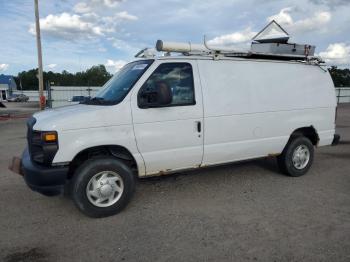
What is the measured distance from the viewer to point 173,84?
5.15m

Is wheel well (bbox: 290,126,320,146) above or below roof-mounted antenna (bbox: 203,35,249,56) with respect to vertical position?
below

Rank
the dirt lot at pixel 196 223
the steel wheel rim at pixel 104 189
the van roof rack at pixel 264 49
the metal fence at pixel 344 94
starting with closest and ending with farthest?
the dirt lot at pixel 196 223, the steel wheel rim at pixel 104 189, the van roof rack at pixel 264 49, the metal fence at pixel 344 94

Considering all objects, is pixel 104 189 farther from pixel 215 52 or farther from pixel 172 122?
pixel 215 52

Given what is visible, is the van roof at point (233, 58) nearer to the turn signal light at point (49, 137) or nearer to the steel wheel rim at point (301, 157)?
the steel wheel rim at point (301, 157)

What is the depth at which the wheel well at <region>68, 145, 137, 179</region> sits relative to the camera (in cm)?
477

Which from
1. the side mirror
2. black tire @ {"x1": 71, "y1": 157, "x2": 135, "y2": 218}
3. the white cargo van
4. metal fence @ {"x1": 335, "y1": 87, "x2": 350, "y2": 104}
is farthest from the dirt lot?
metal fence @ {"x1": 335, "y1": 87, "x2": 350, "y2": 104}

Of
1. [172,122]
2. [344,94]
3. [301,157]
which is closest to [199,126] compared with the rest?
[172,122]

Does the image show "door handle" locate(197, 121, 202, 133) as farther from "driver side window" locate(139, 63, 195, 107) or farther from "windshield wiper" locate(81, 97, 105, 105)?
"windshield wiper" locate(81, 97, 105, 105)

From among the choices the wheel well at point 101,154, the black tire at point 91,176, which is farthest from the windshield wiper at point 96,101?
the black tire at point 91,176

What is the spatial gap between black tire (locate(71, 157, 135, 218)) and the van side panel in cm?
132

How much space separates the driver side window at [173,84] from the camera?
15.9ft

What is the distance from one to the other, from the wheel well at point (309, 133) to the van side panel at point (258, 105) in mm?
91

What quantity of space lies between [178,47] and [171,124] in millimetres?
1168

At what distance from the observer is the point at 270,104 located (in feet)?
19.9
